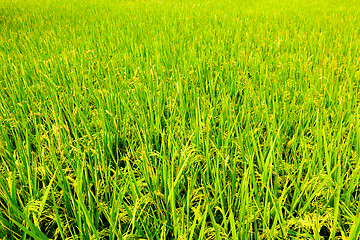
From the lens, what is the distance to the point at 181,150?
0.83m

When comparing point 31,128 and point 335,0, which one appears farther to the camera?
point 335,0

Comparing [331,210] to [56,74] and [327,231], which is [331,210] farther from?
[56,74]

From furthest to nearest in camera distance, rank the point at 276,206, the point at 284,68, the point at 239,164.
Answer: the point at 284,68 → the point at 239,164 → the point at 276,206

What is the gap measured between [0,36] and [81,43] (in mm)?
1364

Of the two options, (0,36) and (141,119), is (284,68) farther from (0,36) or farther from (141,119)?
(0,36)

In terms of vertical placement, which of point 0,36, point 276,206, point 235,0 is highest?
point 235,0

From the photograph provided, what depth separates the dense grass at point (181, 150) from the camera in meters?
0.61

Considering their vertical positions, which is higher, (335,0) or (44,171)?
→ (335,0)

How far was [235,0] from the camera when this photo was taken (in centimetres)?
692

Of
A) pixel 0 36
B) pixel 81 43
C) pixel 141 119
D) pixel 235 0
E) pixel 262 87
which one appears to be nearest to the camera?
pixel 141 119

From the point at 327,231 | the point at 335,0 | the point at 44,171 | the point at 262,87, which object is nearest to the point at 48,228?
the point at 44,171

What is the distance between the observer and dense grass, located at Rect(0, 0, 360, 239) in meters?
0.61

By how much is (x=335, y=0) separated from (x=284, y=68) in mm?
7481

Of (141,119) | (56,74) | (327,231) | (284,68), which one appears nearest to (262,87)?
(284,68)
